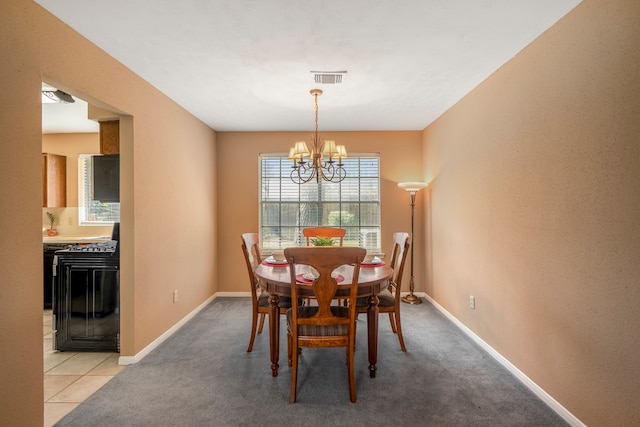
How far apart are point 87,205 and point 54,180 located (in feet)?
1.77

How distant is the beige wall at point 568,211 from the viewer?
1534 millimetres

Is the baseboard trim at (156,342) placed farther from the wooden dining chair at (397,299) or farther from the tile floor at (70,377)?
the wooden dining chair at (397,299)

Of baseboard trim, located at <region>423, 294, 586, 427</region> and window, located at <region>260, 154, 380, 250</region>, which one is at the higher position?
window, located at <region>260, 154, 380, 250</region>

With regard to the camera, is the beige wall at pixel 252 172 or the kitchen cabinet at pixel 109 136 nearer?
the kitchen cabinet at pixel 109 136

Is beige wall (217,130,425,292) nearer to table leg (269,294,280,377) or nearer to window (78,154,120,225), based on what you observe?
window (78,154,120,225)

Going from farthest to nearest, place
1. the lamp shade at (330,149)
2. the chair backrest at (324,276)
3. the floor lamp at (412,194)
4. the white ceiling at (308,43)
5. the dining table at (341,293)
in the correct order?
the floor lamp at (412,194), the lamp shade at (330,149), the dining table at (341,293), the chair backrest at (324,276), the white ceiling at (308,43)

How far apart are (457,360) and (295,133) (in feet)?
11.7

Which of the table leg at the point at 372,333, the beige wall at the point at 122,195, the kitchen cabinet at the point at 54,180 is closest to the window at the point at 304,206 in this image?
the beige wall at the point at 122,195

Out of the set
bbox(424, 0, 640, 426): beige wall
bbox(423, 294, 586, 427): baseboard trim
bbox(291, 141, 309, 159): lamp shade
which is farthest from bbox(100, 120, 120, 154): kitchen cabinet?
bbox(423, 294, 586, 427): baseboard trim

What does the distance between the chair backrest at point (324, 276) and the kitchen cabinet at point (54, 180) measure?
178 inches

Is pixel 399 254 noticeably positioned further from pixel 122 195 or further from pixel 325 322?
pixel 122 195

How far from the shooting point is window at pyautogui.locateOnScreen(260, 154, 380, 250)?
4703mm

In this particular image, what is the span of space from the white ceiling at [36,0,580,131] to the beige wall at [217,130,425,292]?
1.22m

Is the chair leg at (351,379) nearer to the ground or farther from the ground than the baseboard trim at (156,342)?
farther from the ground
